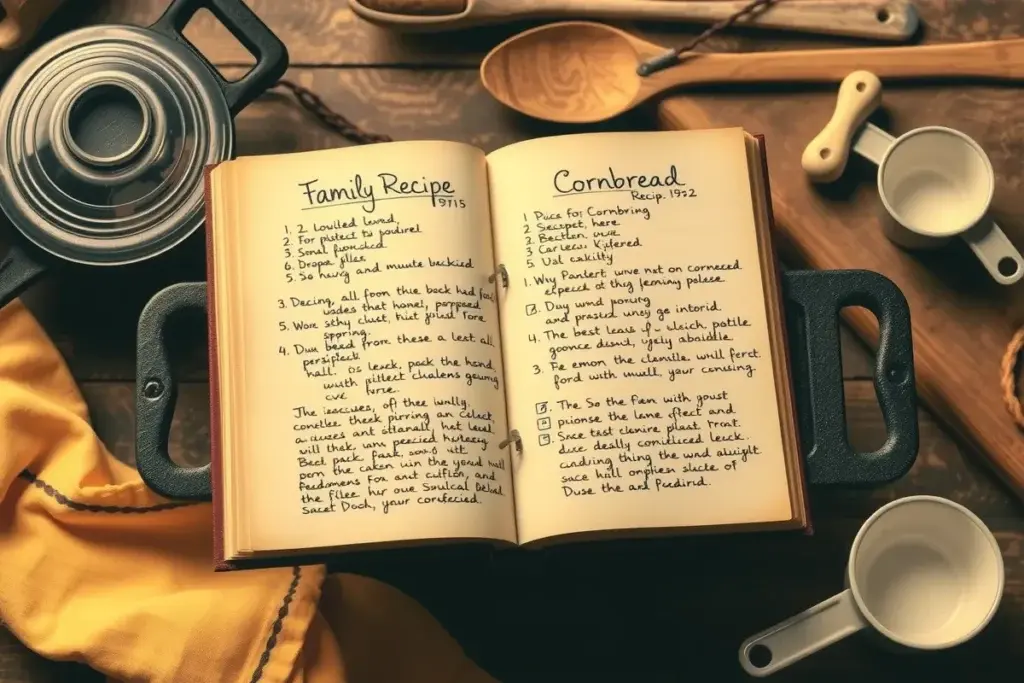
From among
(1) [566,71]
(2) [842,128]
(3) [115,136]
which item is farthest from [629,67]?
(3) [115,136]

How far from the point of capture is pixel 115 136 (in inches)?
29.9

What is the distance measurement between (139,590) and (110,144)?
324mm

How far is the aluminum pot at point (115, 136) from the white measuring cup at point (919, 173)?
426 millimetres

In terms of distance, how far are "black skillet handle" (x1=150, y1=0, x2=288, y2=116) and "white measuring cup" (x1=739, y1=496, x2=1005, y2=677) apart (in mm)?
526

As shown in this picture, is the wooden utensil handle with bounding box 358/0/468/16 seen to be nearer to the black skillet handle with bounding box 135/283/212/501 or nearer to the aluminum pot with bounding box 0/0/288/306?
the aluminum pot with bounding box 0/0/288/306

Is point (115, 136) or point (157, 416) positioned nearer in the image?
point (157, 416)

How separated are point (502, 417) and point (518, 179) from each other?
151 millimetres

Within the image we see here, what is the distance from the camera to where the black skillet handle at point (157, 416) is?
634mm

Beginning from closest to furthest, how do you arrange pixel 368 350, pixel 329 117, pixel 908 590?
pixel 368 350 < pixel 908 590 < pixel 329 117

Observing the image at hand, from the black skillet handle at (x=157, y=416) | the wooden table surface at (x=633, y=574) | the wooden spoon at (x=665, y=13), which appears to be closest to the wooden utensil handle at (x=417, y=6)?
the wooden spoon at (x=665, y=13)

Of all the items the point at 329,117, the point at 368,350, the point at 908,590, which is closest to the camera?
the point at 368,350

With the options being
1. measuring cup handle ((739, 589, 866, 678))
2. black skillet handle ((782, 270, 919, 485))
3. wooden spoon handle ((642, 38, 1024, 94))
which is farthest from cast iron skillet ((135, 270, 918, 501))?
wooden spoon handle ((642, 38, 1024, 94))

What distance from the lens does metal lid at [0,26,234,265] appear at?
2.41ft

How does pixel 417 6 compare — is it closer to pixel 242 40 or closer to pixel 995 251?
pixel 242 40
